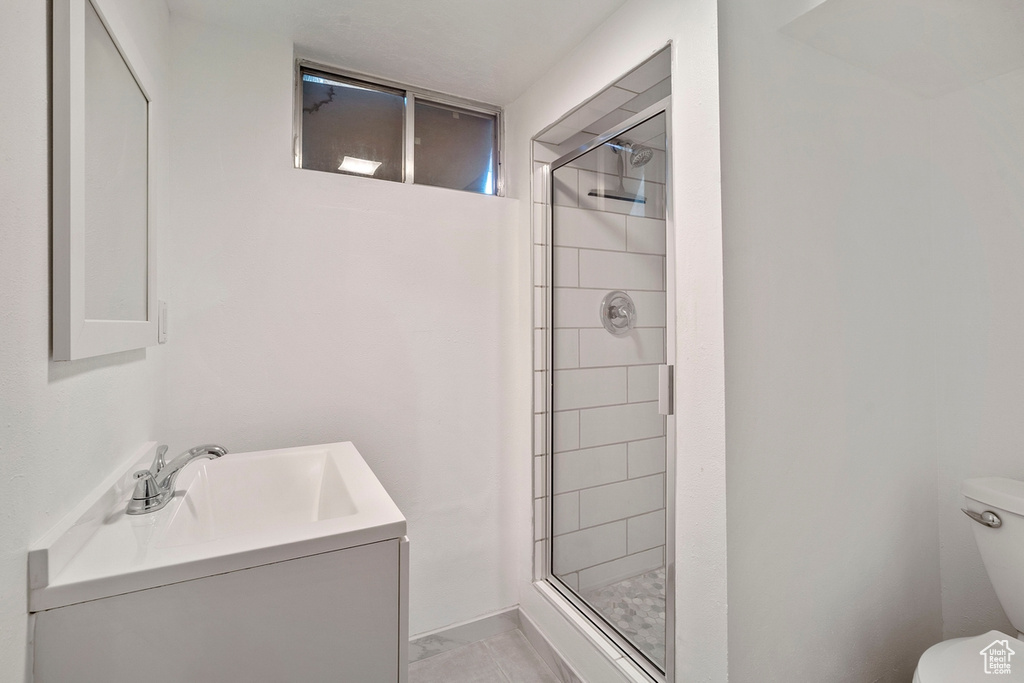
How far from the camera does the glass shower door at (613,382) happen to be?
4.91 ft

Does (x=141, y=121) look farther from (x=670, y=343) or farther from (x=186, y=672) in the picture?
(x=670, y=343)

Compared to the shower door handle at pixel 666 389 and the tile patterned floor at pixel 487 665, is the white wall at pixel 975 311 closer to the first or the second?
the shower door handle at pixel 666 389

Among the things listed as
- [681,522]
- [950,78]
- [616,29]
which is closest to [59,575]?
[681,522]

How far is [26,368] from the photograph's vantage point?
686 millimetres

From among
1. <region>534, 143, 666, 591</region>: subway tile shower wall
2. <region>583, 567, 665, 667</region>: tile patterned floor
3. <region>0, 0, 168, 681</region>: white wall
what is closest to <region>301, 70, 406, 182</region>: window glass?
<region>534, 143, 666, 591</region>: subway tile shower wall

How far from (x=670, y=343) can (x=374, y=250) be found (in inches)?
43.2

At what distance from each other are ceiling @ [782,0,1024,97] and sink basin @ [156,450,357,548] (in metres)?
1.66

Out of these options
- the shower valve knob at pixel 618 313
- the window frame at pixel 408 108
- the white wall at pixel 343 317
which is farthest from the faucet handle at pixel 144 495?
the shower valve knob at pixel 618 313

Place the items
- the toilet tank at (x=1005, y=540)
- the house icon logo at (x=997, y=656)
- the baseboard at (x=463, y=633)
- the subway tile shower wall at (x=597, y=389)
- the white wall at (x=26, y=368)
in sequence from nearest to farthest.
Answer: the white wall at (x=26, y=368), the house icon logo at (x=997, y=656), the toilet tank at (x=1005, y=540), the subway tile shower wall at (x=597, y=389), the baseboard at (x=463, y=633)

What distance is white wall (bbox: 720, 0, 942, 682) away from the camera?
118 centimetres

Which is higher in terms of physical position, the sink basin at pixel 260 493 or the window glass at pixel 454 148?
the window glass at pixel 454 148

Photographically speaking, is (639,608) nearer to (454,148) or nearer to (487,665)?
(487,665)

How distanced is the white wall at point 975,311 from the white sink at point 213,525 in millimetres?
1819

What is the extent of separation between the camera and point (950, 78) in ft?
4.94
